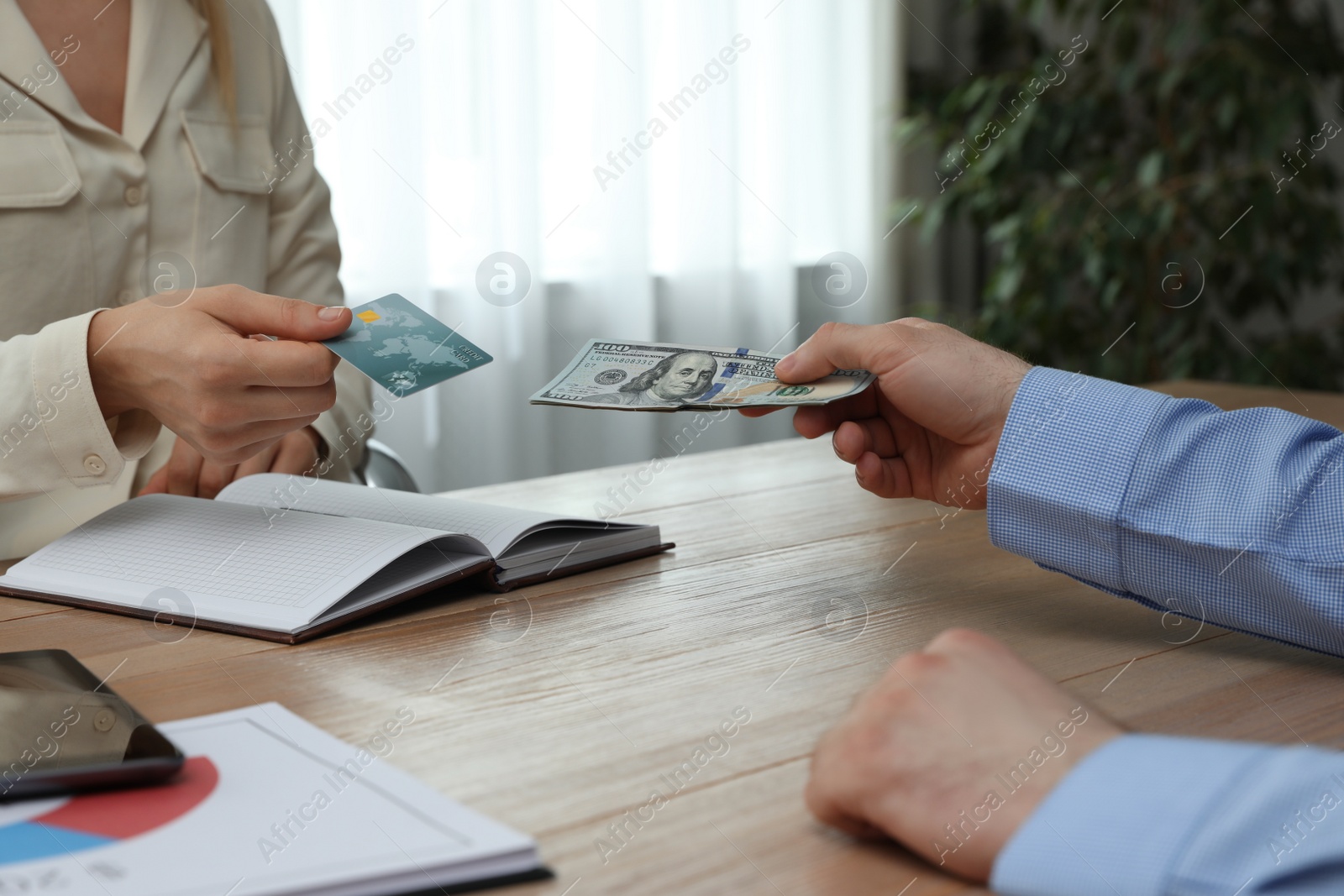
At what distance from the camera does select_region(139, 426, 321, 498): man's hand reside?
3.92 ft

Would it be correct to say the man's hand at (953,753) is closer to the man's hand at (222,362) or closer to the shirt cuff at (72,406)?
the man's hand at (222,362)

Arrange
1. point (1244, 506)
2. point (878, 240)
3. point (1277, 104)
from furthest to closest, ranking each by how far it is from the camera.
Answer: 1. point (878, 240)
2. point (1277, 104)
3. point (1244, 506)

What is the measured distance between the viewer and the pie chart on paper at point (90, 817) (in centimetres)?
47

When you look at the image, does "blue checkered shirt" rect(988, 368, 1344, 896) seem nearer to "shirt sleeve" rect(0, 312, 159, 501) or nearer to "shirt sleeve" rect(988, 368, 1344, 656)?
"shirt sleeve" rect(988, 368, 1344, 656)

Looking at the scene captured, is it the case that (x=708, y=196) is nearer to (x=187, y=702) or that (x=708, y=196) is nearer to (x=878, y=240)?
(x=878, y=240)

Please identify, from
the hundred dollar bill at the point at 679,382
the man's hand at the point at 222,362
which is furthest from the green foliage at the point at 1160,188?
the man's hand at the point at 222,362

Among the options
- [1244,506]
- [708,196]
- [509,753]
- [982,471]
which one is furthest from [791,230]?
[509,753]

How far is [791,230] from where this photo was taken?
3.14 metres

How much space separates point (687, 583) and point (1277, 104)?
2.19 meters

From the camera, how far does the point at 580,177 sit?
2.68 metres

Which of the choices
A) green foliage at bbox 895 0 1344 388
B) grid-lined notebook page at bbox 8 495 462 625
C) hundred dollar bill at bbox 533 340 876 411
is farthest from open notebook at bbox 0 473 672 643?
green foliage at bbox 895 0 1344 388

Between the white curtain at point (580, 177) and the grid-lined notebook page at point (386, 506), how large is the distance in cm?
140

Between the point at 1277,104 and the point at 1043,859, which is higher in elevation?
the point at 1277,104

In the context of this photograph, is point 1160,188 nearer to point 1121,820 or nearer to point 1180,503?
point 1180,503
